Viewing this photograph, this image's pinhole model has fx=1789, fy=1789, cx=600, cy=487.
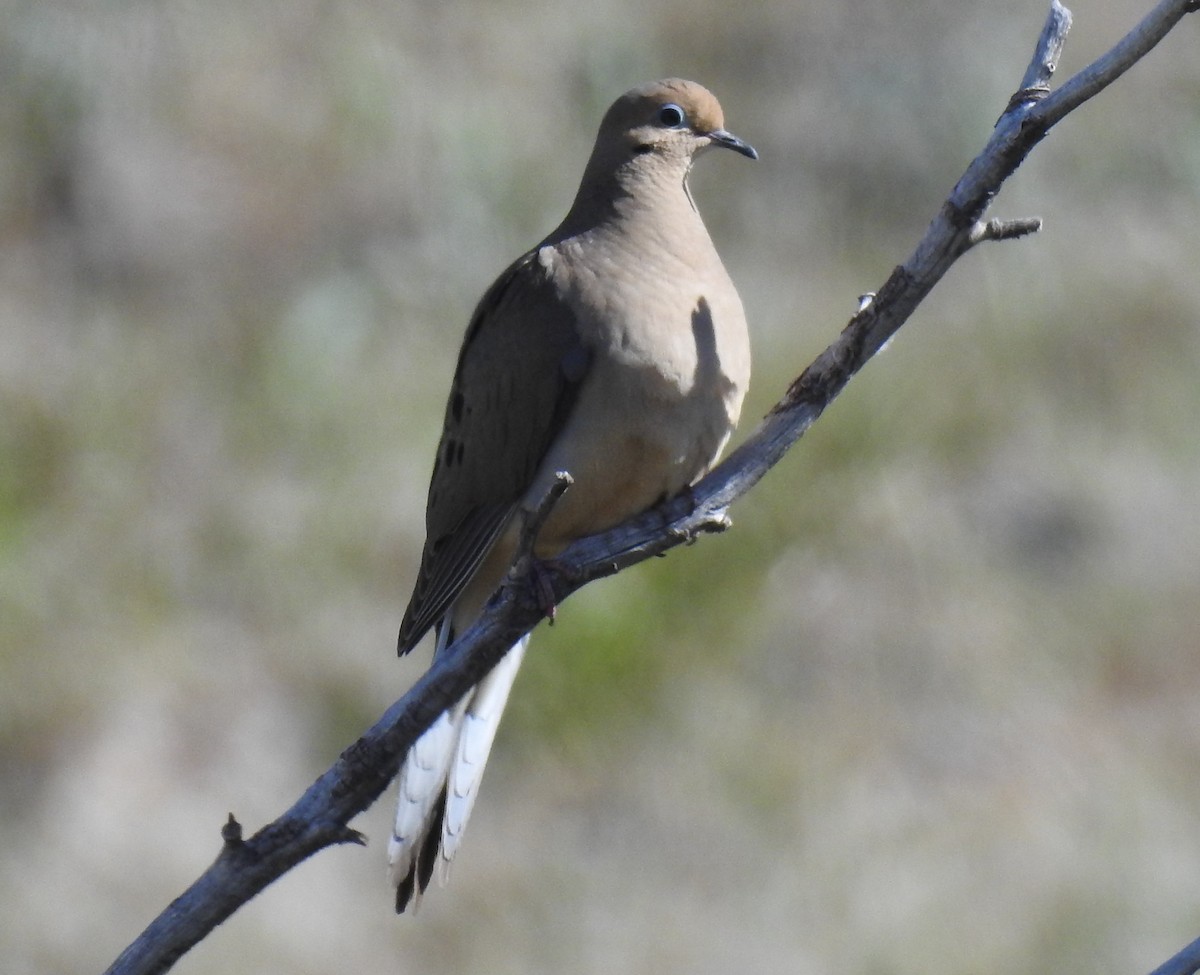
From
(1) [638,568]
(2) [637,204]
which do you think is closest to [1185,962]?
(2) [637,204]

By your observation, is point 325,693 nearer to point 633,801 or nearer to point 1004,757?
point 633,801

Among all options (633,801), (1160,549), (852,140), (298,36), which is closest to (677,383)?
(633,801)

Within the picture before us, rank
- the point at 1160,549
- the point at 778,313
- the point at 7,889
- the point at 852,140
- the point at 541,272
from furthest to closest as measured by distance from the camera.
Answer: the point at 852,140, the point at 778,313, the point at 1160,549, the point at 7,889, the point at 541,272

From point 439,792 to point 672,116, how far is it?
5.44 ft

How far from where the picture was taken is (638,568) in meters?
7.38

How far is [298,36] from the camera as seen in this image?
969 centimetres

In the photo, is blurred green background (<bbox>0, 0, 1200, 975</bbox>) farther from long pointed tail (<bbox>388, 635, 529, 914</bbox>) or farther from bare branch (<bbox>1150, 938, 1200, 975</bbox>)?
bare branch (<bbox>1150, 938, 1200, 975</bbox>)

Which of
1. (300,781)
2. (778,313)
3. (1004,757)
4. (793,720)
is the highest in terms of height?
(778,313)

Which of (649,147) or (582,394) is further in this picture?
(649,147)

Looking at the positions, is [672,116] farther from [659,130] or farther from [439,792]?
[439,792]

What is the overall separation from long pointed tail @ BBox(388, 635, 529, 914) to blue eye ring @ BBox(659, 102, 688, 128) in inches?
53.3

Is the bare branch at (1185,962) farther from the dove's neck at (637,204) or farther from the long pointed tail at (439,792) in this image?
the dove's neck at (637,204)

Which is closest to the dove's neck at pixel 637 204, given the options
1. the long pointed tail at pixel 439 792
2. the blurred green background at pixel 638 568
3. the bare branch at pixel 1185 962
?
the long pointed tail at pixel 439 792

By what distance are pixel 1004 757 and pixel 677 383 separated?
13.3 ft
